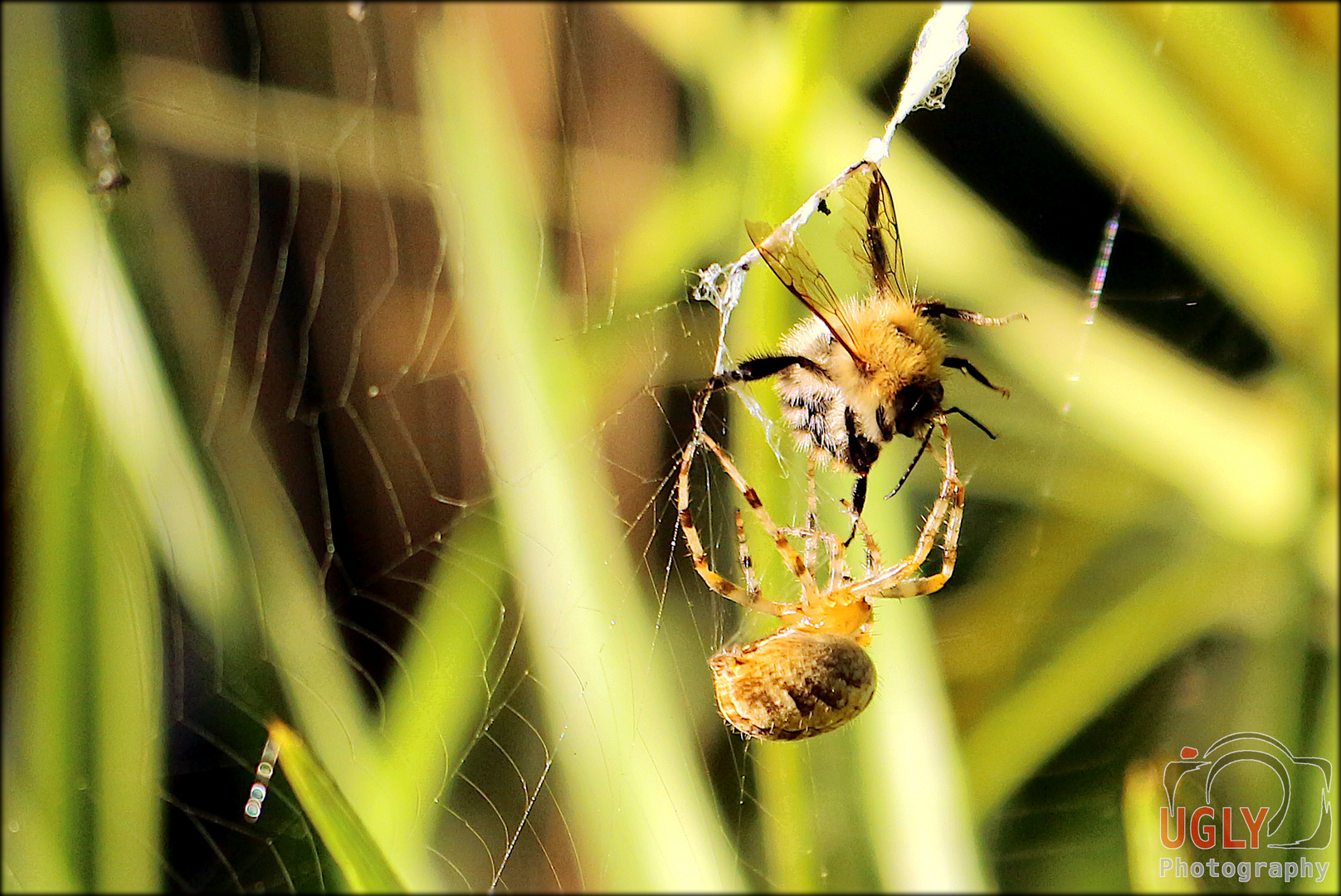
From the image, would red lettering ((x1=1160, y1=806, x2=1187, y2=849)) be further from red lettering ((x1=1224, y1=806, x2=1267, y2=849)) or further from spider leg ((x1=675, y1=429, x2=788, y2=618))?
spider leg ((x1=675, y1=429, x2=788, y2=618))

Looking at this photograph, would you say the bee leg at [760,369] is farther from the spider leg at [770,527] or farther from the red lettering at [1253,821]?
the red lettering at [1253,821]

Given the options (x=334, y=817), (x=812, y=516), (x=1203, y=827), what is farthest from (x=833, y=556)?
(x=1203, y=827)

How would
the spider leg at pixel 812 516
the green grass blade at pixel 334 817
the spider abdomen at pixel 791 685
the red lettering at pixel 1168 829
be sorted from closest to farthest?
1. the green grass blade at pixel 334 817
2. the spider abdomen at pixel 791 685
3. the spider leg at pixel 812 516
4. the red lettering at pixel 1168 829

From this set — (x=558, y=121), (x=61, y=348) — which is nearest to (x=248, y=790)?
(x=61, y=348)

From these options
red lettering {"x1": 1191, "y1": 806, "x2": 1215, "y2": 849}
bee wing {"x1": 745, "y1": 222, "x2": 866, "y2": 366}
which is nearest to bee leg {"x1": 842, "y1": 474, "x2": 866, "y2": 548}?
bee wing {"x1": 745, "y1": 222, "x2": 866, "y2": 366}

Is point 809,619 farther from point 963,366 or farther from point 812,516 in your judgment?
point 963,366

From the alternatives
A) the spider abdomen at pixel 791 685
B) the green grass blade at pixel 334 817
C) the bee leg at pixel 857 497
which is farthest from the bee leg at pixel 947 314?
the green grass blade at pixel 334 817
